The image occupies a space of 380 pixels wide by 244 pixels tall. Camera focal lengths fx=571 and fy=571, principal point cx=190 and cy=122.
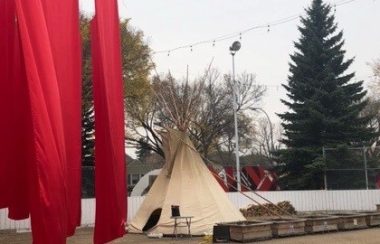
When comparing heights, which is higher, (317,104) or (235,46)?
(235,46)

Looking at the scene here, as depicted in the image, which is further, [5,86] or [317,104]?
[317,104]

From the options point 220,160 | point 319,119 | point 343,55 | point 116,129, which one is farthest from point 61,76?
point 220,160

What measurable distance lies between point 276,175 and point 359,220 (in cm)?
1724

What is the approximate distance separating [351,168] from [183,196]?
1533 centimetres

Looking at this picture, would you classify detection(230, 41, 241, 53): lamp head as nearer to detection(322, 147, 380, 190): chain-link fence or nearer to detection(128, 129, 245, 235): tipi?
detection(322, 147, 380, 190): chain-link fence

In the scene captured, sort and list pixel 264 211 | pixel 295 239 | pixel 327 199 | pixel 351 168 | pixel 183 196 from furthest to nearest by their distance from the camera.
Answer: pixel 351 168 → pixel 327 199 → pixel 264 211 → pixel 183 196 → pixel 295 239

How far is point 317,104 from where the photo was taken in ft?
117

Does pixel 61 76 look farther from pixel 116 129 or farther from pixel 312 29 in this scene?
pixel 312 29

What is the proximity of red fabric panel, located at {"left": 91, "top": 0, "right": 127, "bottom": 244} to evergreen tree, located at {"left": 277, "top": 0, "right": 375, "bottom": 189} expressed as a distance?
30290 millimetres

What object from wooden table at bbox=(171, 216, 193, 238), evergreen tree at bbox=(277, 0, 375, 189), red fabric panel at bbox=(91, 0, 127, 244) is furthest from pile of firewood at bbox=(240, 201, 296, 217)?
red fabric panel at bbox=(91, 0, 127, 244)

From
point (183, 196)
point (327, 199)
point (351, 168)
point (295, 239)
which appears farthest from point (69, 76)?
point (351, 168)

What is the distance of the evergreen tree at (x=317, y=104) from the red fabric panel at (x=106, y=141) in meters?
30.3

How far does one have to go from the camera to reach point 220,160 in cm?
6344

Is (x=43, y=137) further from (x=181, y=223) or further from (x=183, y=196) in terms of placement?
(x=183, y=196)
